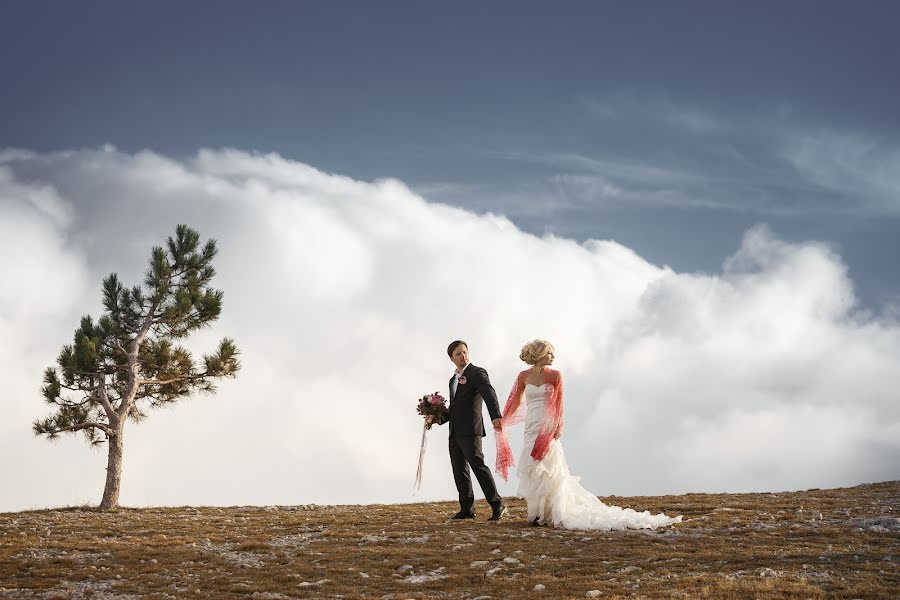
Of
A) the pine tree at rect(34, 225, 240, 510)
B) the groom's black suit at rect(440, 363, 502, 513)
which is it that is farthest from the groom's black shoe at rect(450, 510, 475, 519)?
the pine tree at rect(34, 225, 240, 510)

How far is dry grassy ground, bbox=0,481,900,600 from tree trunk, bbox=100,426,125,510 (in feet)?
35.7

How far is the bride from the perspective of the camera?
16016mm

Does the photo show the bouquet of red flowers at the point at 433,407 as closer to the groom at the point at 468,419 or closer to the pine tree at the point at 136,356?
the groom at the point at 468,419

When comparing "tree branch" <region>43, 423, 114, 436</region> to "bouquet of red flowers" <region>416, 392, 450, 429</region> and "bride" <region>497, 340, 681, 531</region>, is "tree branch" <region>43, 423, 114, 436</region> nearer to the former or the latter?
"bouquet of red flowers" <region>416, 392, 450, 429</region>

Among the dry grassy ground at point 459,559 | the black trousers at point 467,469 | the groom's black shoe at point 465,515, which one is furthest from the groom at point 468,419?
the dry grassy ground at point 459,559

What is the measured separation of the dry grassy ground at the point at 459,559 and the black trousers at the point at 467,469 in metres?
0.58

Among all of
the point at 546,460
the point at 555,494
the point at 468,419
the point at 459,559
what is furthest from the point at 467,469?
the point at 459,559

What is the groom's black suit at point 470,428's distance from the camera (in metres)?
17.1

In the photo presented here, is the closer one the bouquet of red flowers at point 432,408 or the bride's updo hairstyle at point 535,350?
the bride's updo hairstyle at point 535,350

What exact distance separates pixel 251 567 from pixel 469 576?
11.8 feet

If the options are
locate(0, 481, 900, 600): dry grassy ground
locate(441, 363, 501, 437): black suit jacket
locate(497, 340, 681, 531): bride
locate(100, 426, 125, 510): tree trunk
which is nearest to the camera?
locate(0, 481, 900, 600): dry grassy ground

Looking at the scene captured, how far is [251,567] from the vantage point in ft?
40.8

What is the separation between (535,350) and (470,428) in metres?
2.48

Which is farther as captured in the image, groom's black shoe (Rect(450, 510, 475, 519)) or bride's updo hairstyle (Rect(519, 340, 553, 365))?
groom's black shoe (Rect(450, 510, 475, 519))
